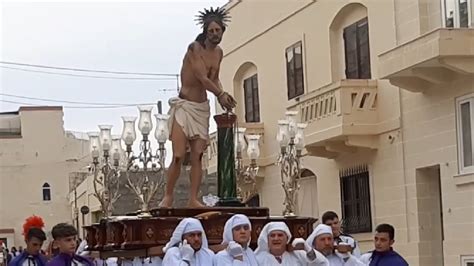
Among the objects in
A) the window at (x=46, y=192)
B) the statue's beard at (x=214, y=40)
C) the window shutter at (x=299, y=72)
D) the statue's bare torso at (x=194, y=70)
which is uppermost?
the window shutter at (x=299, y=72)

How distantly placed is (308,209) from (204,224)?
15.2 meters

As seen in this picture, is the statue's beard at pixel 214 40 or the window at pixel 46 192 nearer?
the statue's beard at pixel 214 40

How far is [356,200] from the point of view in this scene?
2267cm

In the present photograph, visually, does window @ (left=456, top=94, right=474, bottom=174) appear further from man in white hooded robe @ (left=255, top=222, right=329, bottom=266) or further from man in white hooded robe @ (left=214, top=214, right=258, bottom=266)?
man in white hooded robe @ (left=214, top=214, right=258, bottom=266)

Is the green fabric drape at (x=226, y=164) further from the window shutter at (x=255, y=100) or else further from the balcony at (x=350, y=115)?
the window shutter at (x=255, y=100)

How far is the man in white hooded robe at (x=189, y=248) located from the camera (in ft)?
31.0

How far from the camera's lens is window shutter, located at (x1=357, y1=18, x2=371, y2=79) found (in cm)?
2203

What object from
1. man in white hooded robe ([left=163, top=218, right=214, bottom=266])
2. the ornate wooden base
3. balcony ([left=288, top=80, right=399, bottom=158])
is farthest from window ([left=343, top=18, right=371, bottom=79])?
man in white hooded robe ([left=163, top=218, right=214, bottom=266])

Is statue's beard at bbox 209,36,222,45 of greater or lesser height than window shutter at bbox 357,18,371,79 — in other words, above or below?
below

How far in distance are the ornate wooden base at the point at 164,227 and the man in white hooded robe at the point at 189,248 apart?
1065 millimetres

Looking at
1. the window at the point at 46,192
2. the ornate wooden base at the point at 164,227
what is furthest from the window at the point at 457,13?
the window at the point at 46,192

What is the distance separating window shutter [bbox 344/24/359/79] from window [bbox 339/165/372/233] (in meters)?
1.94

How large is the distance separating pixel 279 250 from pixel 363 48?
13033 mm

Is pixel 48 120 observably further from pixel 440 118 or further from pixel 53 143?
pixel 440 118
